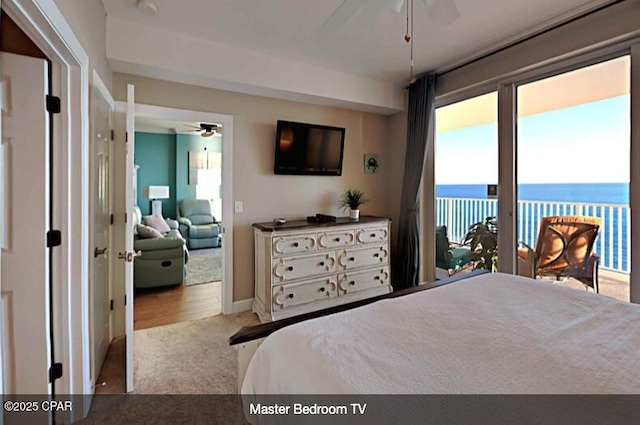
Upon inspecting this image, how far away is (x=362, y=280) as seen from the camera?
3633mm

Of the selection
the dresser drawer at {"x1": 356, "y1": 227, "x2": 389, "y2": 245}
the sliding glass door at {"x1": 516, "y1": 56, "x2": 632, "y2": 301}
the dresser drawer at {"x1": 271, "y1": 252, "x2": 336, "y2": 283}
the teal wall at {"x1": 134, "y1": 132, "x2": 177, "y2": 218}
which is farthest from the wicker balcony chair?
the teal wall at {"x1": 134, "y1": 132, "x2": 177, "y2": 218}

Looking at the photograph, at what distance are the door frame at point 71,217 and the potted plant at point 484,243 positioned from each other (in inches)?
139

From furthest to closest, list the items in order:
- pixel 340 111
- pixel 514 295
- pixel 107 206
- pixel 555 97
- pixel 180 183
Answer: pixel 180 183, pixel 340 111, pixel 555 97, pixel 107 206, pixel 514 295

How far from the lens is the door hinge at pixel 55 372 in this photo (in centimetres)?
171

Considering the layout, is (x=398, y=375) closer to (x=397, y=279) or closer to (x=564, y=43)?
(x=564, y=43)

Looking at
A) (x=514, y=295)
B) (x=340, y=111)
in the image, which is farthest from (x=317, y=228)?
(x=514, y=295)

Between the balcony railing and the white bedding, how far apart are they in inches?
53.5

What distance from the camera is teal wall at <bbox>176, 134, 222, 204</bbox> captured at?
749cm

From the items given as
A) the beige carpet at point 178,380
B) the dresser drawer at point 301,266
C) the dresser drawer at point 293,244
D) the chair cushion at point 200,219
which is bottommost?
the beige carpet at point 178,380

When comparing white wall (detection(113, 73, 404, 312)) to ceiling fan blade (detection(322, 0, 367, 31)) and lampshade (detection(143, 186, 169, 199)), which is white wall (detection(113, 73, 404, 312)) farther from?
lampshade (detection(143, 186, 169, 199))

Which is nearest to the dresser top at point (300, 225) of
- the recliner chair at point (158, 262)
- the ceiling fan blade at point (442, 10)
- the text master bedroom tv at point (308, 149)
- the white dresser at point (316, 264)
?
the white dresser at point (316, 264)

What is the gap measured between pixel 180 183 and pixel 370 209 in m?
5.20

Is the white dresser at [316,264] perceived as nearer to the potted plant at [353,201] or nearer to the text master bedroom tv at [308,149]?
the potted plant at [353,201]

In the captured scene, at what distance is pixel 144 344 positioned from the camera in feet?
8.82
